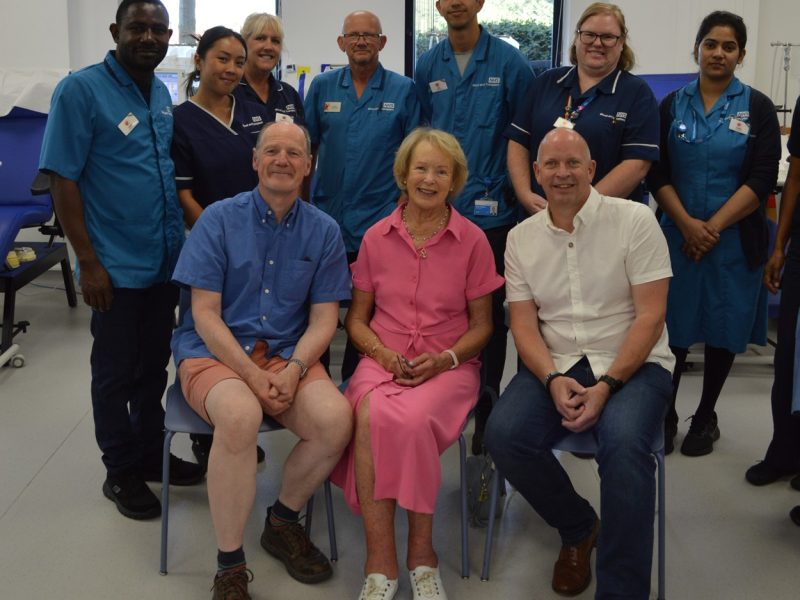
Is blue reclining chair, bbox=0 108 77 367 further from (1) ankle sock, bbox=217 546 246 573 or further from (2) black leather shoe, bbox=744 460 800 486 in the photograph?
(2) black leather shoe, bbox=744 460 800 486

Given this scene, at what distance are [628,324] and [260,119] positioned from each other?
137 cm

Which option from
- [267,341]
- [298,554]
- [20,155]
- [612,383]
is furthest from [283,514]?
[20,155]

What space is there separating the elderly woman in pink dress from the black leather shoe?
1086mm

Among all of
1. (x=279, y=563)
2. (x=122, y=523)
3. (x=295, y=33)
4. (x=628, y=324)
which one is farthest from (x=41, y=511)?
(x=295, y=33)

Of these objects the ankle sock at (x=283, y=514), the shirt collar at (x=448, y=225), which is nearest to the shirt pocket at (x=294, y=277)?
the shirt collar at (x=448, y=225)

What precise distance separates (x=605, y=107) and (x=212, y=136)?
1.23m

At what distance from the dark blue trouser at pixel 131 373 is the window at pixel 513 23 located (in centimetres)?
400

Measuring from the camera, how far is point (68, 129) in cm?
214

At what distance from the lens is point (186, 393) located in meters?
2.10

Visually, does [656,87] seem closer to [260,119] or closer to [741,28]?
[741,28]

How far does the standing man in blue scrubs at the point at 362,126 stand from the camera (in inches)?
110

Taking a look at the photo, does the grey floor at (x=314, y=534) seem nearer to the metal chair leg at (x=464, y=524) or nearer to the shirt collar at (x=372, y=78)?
the metal chair leg at (x=464, y=524)

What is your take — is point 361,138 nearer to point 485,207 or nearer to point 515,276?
point 485,207

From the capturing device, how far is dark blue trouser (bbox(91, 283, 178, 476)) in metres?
2.31
